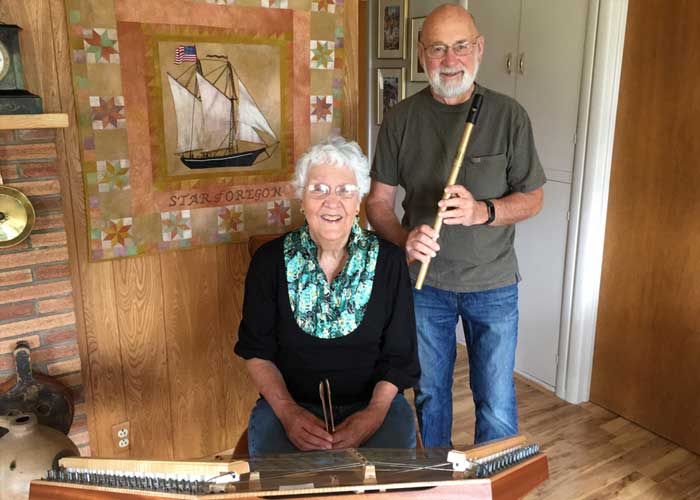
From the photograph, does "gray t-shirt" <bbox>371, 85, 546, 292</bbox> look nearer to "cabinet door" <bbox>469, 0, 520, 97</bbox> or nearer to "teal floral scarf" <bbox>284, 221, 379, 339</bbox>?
"teal floral scarf" <bbox>284, 221, 379, 339</bbox>

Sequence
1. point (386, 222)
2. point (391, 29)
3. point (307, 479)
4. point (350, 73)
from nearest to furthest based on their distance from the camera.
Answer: point (307, 479)
point (386, 222)
point (350, 73)
point (391, 29)

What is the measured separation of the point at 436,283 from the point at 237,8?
1121mm

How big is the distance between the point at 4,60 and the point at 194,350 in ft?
3.72

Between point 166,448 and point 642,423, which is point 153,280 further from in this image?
point 642,423

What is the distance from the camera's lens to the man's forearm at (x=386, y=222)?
1.93 metres

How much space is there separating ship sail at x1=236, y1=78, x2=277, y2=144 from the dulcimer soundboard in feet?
4.58

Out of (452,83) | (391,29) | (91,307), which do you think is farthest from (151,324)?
(391,29)

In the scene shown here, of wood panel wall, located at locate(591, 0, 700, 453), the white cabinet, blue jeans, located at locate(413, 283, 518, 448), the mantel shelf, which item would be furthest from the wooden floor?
the mantel shelf

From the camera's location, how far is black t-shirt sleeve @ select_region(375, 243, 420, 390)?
167 centimetres

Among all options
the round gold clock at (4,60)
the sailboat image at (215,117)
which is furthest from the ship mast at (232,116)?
the round gold clock at (4,60)

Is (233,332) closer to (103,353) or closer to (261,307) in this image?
(103,353)

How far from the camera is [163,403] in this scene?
7.30 feet

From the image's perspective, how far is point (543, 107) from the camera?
9.36ft

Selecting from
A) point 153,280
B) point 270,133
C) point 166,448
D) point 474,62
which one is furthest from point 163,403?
point 474,62
